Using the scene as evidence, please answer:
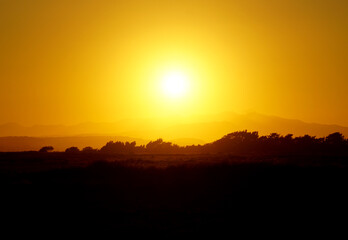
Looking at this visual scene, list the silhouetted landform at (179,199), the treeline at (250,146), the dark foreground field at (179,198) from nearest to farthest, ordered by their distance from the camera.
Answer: the silhouetted landform at (179,199)
the dark foreground field at (179,198)
the treeline at (250,146)

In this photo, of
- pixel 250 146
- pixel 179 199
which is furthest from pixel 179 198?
pixel 250 146

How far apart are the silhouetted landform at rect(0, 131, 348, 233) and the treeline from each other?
27100 millimetres

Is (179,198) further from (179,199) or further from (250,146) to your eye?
(250,146)

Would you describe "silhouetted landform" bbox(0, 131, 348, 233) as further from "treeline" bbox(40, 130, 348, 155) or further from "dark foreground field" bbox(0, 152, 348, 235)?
"treeline" bbox(40, 130, 348, 155)

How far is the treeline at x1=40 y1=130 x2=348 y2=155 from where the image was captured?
59031 mm

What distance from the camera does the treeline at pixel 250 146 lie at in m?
59.0

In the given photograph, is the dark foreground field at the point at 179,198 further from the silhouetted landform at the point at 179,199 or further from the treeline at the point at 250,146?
the treeline at the point at 250,146

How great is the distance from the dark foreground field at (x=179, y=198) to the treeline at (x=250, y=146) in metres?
27.3

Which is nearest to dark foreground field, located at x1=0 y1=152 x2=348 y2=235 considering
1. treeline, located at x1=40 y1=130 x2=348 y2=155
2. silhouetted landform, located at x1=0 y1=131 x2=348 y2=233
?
silhouetted landform, located at x1=0 y1=131 x2=348 y2=233

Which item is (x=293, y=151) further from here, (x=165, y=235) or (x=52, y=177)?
(x=165, y=235)

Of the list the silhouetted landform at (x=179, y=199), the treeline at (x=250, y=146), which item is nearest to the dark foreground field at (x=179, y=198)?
the silhouetted landform at (x=179, y=199)

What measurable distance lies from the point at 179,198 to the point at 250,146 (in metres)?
36.6

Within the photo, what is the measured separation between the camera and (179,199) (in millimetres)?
27859

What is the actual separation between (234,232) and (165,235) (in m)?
3.29
